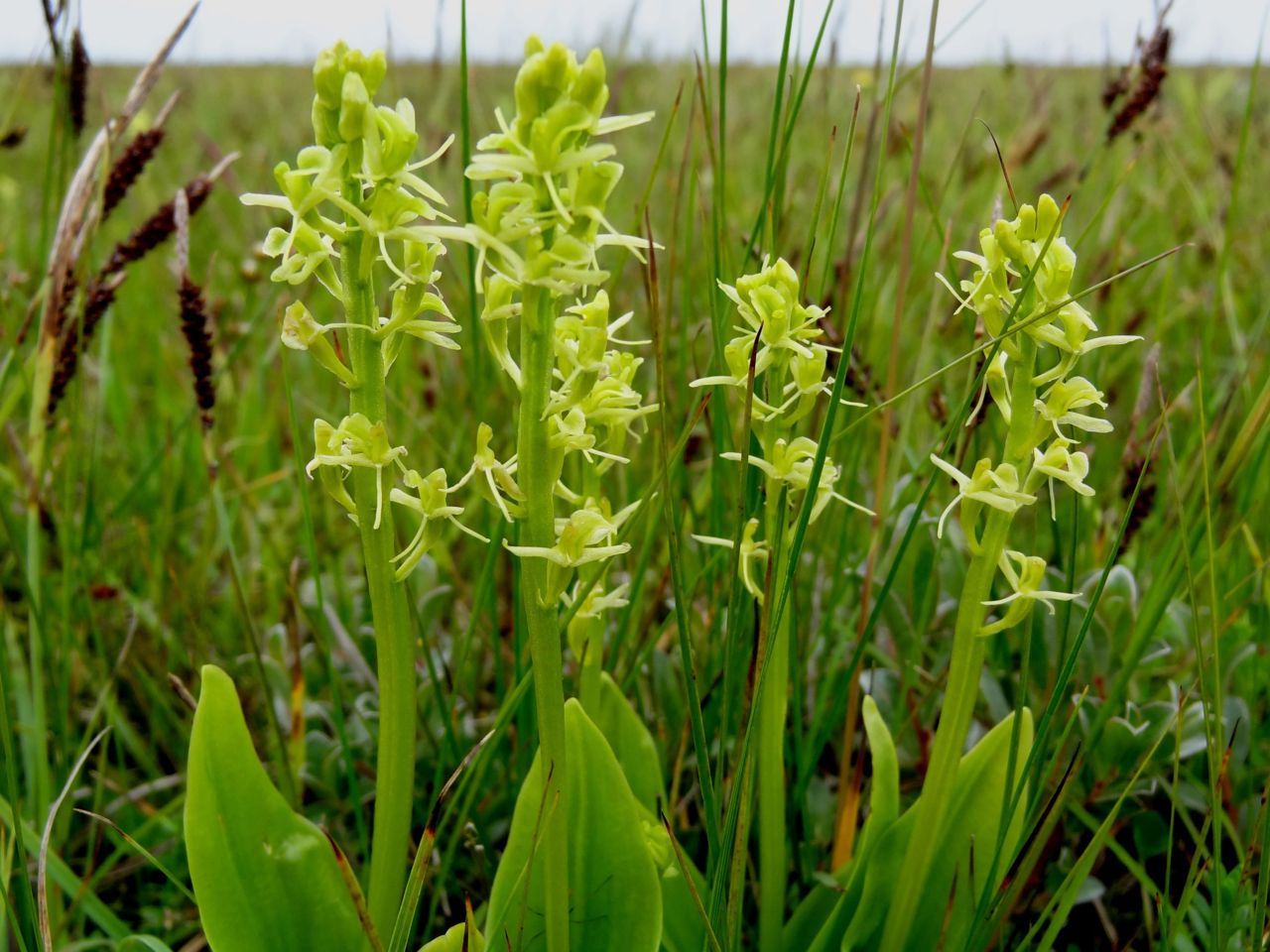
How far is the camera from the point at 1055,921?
87 cm

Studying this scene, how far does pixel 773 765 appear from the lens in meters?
0.97

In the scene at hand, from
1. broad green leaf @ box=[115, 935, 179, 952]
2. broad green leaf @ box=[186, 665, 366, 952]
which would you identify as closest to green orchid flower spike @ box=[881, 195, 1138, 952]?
broad green leaf @ box=[186, 665, 366, 952]

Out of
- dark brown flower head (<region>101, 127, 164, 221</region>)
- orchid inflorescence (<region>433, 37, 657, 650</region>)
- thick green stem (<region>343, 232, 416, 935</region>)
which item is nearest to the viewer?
orchid inflorescence (<region>433, 37, 657, 650</region>)

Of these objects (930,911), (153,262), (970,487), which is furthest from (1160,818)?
(153,262)

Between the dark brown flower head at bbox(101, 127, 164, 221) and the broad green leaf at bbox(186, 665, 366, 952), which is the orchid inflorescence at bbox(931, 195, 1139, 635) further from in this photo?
the dark brown flower head at bbox(101, 127, 164, 221)

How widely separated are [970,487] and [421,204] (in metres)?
0.44

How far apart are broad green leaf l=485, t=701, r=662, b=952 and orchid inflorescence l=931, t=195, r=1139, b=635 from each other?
0.31 metres

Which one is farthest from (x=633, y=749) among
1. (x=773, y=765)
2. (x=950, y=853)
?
(x=950, y=853)

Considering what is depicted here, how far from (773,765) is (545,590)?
0.32 meters

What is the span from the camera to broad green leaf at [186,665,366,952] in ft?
2.88

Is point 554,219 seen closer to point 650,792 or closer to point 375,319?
point 375,319

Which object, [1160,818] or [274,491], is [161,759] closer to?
[274,491]

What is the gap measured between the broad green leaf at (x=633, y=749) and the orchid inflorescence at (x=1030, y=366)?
1.14 ft

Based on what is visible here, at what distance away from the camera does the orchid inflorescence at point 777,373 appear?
0.85 metres
